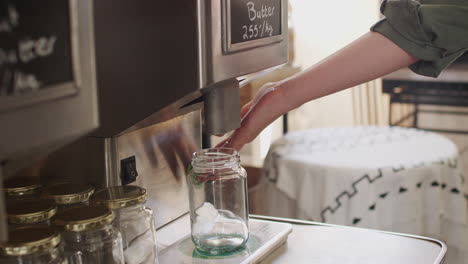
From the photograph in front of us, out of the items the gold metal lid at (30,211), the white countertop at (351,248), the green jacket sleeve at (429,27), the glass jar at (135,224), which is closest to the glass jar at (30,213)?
the gold metal lid at (30,211)

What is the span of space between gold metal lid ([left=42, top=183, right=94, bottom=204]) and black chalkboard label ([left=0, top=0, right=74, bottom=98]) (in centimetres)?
32

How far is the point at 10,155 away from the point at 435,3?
73 cm

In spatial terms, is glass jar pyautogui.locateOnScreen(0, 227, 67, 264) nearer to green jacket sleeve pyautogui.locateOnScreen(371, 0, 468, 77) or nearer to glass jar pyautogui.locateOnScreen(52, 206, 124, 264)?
glass jar pyautogui.locateOnScreen(52, 206, 124, 264)

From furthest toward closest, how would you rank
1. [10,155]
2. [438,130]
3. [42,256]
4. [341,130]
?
[438,130] → [341,130] → [42,256] → [10,155]

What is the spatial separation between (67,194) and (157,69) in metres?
0.19

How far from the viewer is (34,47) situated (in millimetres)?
456

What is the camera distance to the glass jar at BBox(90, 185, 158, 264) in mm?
815

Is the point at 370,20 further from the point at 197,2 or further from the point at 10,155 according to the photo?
the point at 10,155

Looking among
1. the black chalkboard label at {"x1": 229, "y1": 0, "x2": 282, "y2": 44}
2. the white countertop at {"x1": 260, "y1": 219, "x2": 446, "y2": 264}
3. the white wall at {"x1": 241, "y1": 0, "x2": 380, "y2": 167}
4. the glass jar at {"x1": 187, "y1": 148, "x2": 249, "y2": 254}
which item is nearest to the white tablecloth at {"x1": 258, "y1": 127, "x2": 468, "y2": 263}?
the white countertop at {"x1": 260, "y1": 219, "x2": 446, "y2": 264}

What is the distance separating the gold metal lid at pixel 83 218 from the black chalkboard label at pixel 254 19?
10.0 inches

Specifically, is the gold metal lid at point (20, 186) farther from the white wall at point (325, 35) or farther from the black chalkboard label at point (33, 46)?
the white wall at point (325, 35)

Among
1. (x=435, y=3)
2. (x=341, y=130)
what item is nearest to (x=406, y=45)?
(x=435, y=3)

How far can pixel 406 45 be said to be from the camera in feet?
3.23

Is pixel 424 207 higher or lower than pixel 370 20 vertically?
lower
